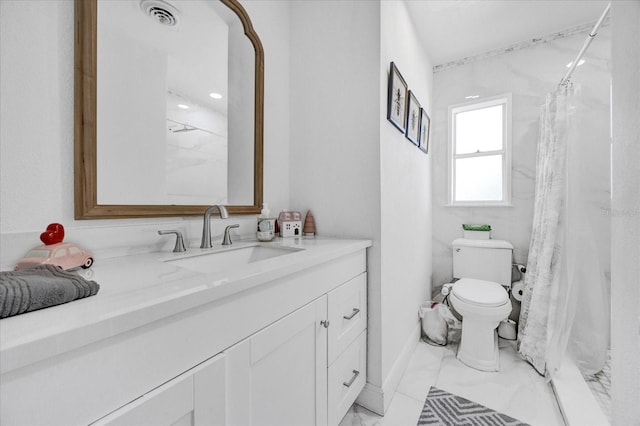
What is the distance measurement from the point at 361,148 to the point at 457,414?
151cm

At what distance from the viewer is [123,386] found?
0.46 meters

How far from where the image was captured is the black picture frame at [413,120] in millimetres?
1770

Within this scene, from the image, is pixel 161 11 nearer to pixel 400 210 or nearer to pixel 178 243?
pixel 178 243

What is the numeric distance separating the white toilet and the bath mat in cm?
39

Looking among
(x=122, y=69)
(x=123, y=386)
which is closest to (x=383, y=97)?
(x=122, y=69)

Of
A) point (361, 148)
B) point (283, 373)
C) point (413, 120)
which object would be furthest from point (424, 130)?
point (283, 373)

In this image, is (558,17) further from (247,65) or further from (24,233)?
(24,233)

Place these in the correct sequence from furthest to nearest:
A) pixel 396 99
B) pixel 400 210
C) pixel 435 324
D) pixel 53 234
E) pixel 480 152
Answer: pixel 480 152
pixel 435 324
pixel 400 210
pixel 396 99
pixel 53 234

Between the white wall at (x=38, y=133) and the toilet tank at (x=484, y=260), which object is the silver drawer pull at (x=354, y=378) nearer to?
the white wall at (x=38, y=133)

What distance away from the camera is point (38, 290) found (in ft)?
1.49

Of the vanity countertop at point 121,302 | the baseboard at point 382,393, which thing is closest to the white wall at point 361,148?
the baseboard at point 382,393

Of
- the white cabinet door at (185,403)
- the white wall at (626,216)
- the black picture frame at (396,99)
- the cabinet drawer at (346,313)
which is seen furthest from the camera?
the black picture frame at (396,99)

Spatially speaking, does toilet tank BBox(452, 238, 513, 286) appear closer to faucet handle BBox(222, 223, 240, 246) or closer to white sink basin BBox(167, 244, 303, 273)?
white sink basin BBox(167, 244, 303, 273)

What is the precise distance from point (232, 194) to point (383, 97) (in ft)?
3.18
